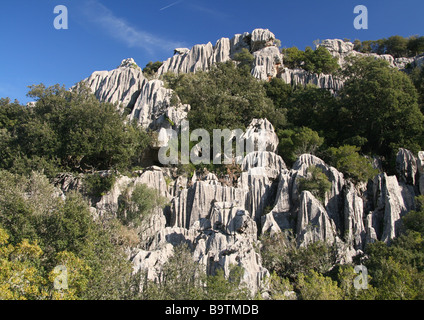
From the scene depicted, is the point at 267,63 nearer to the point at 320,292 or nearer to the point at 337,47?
the point at 337,47

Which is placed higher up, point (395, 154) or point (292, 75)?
point (292, 75)

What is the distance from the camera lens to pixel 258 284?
1645cm

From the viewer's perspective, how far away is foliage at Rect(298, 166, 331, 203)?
75.2ft

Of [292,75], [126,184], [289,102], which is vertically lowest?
[126,184]

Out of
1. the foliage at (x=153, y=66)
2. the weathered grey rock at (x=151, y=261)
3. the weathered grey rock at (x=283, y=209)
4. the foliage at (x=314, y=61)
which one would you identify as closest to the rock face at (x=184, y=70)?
the foliage at (x=314, y=61)

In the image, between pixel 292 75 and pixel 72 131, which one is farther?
pixel 292 75

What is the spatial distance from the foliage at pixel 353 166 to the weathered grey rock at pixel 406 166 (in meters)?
1.60

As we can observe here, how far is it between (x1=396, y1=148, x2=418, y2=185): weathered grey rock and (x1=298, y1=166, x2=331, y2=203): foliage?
5806mm

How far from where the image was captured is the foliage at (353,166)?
80.5ft

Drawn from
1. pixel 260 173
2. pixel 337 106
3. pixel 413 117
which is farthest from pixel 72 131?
pixel 413 117

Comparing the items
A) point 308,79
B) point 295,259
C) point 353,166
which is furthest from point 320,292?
point 308,79
